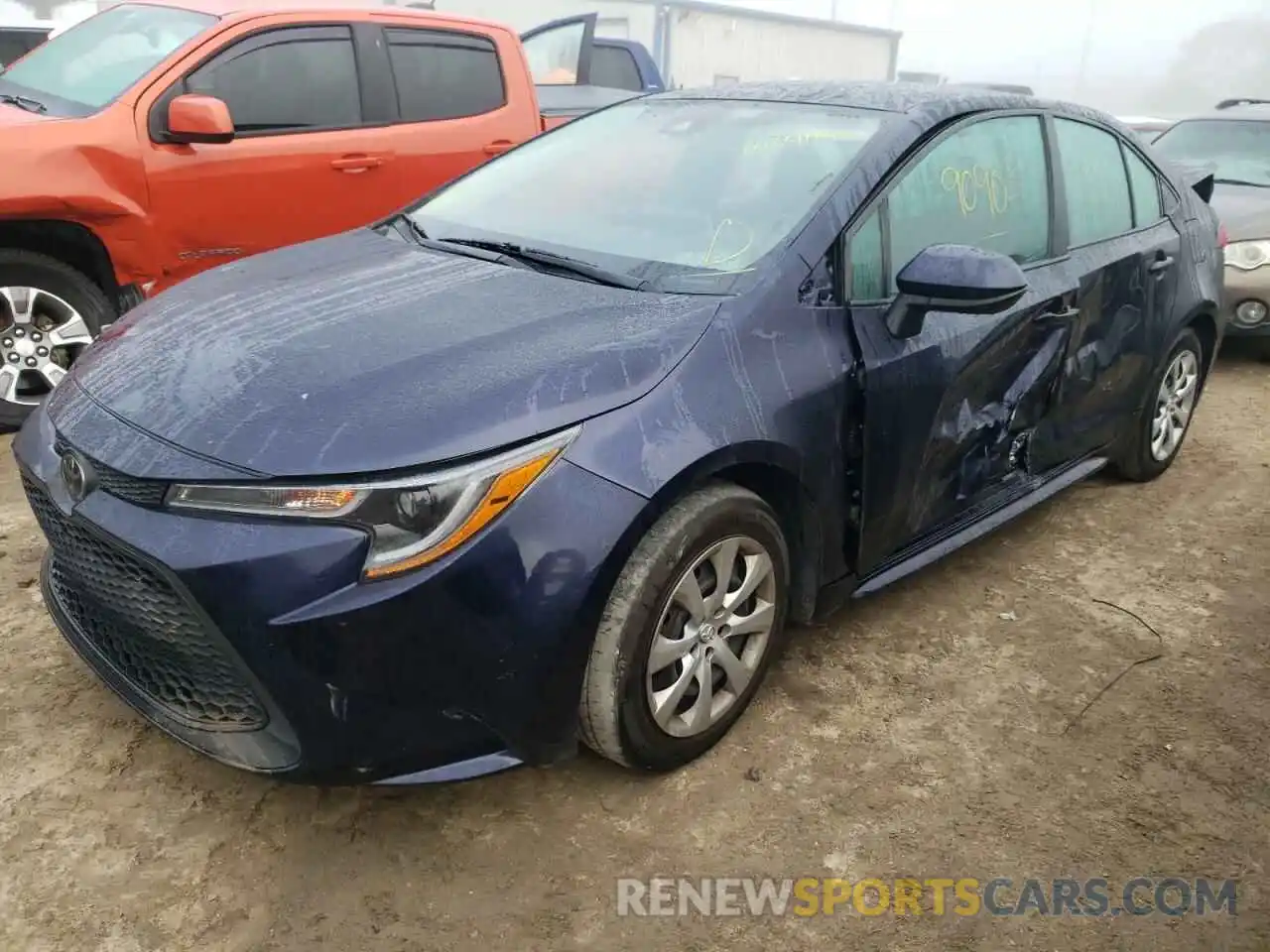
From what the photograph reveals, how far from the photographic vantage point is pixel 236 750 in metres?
1.92

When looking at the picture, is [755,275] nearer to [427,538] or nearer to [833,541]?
[833,541]

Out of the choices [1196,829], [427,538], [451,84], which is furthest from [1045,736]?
[451,84]

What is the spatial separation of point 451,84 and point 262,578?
3.88 meters

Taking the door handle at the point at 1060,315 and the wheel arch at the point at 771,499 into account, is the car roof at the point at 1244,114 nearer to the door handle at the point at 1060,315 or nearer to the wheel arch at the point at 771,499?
the door handle at the point at 1060,315

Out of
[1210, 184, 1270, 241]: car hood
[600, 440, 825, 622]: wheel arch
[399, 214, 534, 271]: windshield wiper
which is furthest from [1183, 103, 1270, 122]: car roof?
[399, 214, 534, 271]: windshield wiper

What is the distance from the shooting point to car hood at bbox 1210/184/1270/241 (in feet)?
19.1

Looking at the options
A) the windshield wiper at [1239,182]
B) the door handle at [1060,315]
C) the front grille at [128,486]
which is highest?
the front grille at [128,486]

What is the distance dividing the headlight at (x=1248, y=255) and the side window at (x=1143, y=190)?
247 cm

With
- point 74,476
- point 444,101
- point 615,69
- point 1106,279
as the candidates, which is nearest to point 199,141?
point 444,101

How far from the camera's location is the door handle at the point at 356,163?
451cm

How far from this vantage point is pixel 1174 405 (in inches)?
164

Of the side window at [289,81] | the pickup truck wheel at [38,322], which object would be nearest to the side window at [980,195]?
the side window at [289,81]

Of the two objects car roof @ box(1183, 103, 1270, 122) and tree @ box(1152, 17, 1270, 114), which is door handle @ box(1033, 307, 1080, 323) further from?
tree @ box(1152, 17, 1270, 114)

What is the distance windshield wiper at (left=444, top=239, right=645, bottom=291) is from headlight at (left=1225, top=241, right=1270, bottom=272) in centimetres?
481
